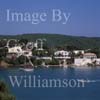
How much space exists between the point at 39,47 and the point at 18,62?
53 cm

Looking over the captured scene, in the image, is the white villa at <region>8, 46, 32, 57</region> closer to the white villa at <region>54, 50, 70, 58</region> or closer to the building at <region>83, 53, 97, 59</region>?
the white villa at <region>54, 50, 70, 58</region>

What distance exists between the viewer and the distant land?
22.5 ft

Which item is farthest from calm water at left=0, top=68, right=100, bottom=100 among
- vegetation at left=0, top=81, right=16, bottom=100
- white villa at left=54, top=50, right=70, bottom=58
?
vegetation at left=0, top=81, right=16, bottom=100

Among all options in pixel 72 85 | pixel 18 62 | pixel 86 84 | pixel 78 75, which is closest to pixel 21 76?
pixel 18 62

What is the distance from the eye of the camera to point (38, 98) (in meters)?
7.34

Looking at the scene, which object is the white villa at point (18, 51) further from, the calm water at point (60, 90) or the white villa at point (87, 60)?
the white villa at point (87, 60)

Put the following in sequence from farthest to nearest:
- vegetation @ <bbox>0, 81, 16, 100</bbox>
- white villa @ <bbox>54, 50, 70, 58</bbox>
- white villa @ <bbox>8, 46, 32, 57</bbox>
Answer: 1. white villa @ <bbox>54, 50, 70, 58</bbox>
2. white villa @ <bbox>8, 46, 32, 57</bbox>
3. vegetation @ <bbox>0, 81, 16, 100</bbox>

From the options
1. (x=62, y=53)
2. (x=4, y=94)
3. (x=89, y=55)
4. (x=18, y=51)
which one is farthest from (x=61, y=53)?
(x=4, y=94)

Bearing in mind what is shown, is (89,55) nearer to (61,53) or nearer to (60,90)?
(61,53)

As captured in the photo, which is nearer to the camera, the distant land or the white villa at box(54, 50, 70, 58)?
the distant land

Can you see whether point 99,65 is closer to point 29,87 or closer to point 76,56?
point 76,56

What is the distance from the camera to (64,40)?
24.7ft

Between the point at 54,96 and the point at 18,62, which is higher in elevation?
the point at 18,62

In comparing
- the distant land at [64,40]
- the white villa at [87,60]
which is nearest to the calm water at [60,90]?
the white villa at [87,60]
